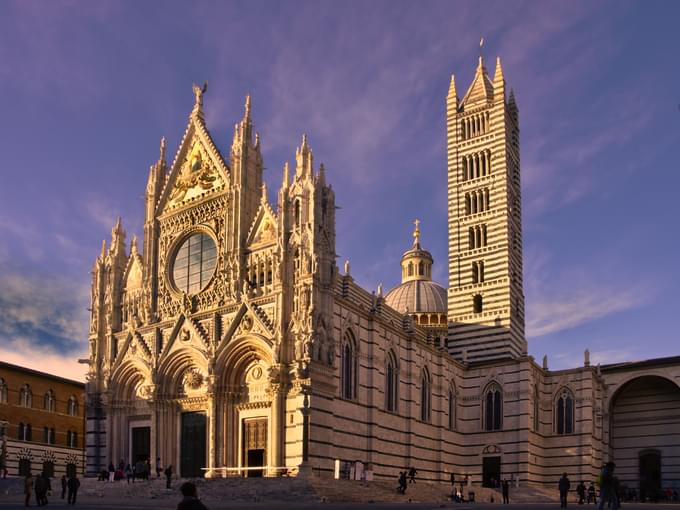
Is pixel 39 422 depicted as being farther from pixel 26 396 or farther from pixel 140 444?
pixel 140 444

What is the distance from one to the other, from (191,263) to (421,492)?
16.1m

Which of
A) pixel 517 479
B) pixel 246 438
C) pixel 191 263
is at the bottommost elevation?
pixel 517 479

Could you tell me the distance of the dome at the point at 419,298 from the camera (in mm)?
64375

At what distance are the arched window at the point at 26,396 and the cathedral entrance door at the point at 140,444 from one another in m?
13.0

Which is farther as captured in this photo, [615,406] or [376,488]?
[615,406]

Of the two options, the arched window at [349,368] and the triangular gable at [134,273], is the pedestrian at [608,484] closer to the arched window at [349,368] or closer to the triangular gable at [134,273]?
the arched window at [349,368]

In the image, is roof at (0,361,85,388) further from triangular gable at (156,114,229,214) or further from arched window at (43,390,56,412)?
triangular gable at (156,114,229,214)

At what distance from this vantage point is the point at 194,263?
42.3 metres

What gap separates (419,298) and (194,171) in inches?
1044

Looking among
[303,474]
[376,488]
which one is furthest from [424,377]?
[303,474]

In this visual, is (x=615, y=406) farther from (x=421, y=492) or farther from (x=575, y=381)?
(x=421, y=492)

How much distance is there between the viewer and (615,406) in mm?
58250

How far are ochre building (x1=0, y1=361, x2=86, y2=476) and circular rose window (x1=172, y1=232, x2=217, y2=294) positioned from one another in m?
13.6

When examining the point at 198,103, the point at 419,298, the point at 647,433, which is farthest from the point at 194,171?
the point at 647,433
